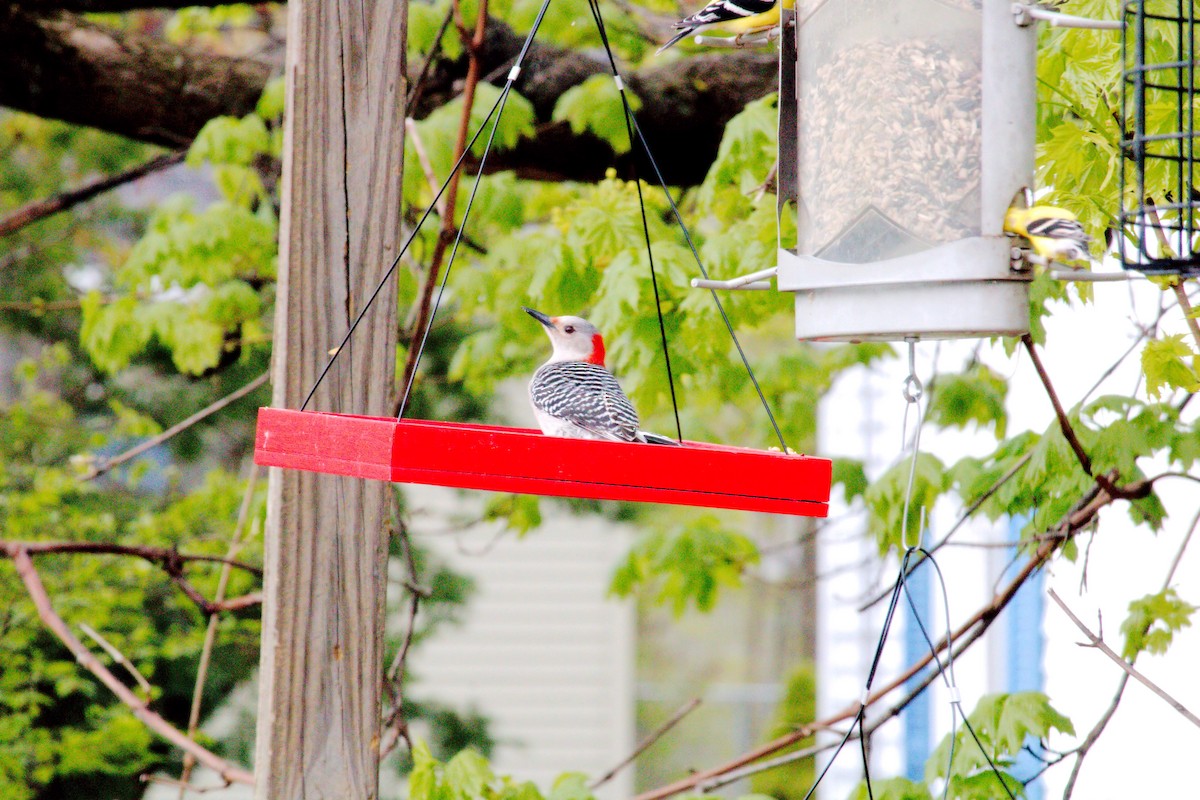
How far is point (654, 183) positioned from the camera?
13.6ft

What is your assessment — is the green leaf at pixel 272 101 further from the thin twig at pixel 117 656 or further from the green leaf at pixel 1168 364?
the green leaf at pixel 1168 364

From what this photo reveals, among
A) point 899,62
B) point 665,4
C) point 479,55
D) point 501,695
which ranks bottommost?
point 501,695

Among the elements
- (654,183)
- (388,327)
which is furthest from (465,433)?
(654,183)

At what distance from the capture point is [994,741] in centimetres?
295

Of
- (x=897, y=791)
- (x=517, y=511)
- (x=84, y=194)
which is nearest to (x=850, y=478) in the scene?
(x=517, y=511)

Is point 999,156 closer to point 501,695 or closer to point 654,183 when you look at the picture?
point 654,183

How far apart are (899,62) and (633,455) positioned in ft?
2.79

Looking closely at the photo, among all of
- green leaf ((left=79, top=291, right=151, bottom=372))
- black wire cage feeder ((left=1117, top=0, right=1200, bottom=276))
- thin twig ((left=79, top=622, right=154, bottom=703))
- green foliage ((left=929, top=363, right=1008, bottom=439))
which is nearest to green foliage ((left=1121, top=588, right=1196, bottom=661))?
black wire cage feeder ((left=1117, top=0, right=1200, bottom=276))

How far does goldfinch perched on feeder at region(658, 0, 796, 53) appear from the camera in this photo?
2330 mm

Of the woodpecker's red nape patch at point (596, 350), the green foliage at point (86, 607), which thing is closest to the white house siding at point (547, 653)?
the green foliage at point (86, 607)

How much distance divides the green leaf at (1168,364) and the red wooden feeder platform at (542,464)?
99 centimetres

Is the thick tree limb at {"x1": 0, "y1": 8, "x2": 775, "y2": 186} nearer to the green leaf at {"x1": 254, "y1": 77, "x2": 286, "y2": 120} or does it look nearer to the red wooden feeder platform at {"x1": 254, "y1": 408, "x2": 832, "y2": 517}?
the green leaf at {"x1": 254, "y1": 77, "x2": 286, "y2": 120}

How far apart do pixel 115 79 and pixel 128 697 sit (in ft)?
6.76

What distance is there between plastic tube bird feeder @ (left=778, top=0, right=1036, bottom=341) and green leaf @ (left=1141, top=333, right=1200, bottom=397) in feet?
2.15
